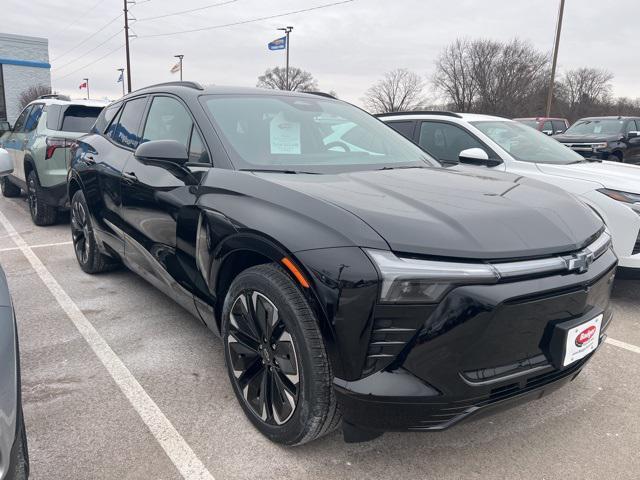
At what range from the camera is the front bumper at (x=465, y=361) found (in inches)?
69.6

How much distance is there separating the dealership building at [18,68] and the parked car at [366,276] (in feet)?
146

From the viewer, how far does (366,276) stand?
5.84 feet

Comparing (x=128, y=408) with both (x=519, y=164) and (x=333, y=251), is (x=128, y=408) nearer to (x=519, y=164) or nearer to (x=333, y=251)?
(x=333, y=251)

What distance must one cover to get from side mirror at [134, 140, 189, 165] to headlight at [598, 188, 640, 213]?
3464mm

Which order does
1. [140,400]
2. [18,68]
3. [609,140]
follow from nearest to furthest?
[140,400] < [609,140] < [18,68]

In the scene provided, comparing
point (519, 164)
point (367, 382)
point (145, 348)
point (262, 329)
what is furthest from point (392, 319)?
point (519, 164)

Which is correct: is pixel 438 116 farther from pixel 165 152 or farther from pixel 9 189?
pixel 9 189

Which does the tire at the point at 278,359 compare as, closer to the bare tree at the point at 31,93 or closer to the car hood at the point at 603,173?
the car hood at the point at 603,173

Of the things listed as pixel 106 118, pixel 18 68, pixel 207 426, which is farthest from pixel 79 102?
pixel 18 68

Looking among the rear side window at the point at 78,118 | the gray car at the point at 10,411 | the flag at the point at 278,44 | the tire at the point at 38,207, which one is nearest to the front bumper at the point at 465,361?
the gray car at the point at 10,411

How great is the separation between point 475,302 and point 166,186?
193 centimetres

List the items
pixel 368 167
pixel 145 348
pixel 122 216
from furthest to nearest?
Answer: pixel 122 216, pixel 145 348, pixel 368 167

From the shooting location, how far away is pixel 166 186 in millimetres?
2953

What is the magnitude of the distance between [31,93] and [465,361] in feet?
153
